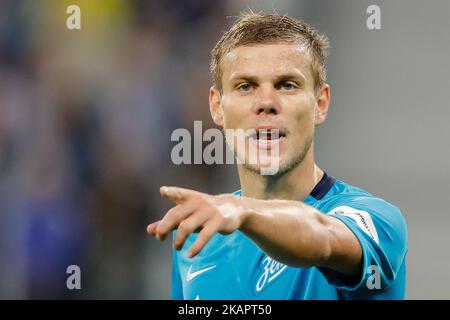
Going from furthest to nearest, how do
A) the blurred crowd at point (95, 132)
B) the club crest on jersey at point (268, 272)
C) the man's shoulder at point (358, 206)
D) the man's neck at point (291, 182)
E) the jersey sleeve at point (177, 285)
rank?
the blurred crowd at point (95, 132) → the jersey sleeve at point (177, 285) → the man's neck at point (291, 182) → the club crest on jersey at point (268, 272) → the man's shoulder at point (358, 206)

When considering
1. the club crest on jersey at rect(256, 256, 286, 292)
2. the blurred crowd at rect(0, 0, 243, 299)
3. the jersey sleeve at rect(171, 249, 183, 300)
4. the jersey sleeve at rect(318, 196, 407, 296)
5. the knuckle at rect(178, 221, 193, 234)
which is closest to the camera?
the knuckle at rect(178, 221, 193, 234)

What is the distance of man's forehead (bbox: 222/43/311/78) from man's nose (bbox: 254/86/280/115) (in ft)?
0.38

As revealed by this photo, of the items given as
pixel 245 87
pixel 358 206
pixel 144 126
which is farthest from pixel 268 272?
pixel 144 126

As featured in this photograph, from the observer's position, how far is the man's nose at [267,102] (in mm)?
3447

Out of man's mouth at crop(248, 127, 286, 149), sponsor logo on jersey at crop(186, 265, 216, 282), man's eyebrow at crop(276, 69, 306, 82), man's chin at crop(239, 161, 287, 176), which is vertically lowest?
sponsor logo on jersey at crop(186, 265, 216, 282)

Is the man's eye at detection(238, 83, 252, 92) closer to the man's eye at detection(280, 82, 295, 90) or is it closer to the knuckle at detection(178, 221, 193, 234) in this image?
the man's eye at detection(280, 82, 295, 90)

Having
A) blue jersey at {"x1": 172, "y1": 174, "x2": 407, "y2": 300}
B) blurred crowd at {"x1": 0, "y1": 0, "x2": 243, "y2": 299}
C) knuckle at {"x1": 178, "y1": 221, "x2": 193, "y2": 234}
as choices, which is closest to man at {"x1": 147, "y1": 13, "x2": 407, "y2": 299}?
blue jersey at {"x1": 172, "y1": 174, "x2": 407, "y2": 300}

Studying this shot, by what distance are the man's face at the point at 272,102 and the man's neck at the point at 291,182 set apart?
0.15ft

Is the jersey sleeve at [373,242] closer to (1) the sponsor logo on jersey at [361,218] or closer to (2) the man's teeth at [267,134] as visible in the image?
(1) the sponsor logo on jersey at [361,218]

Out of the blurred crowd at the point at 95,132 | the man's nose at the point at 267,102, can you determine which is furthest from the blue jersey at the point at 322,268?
the blurred crowd at the point at 95,132

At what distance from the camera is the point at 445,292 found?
19.6ft

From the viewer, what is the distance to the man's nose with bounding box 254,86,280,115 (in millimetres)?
3447

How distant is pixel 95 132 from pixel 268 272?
3.40m
